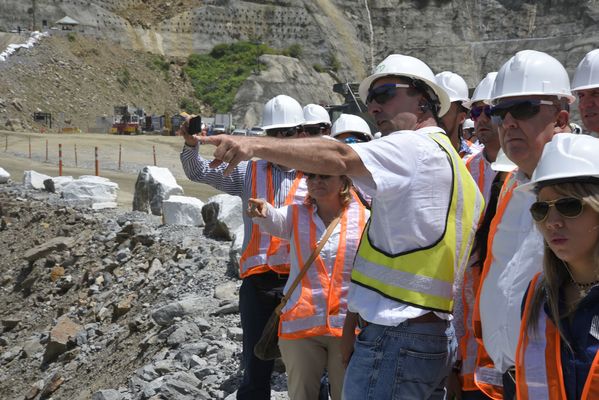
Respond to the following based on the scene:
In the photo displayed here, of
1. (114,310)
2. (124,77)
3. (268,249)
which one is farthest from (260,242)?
(124,77)

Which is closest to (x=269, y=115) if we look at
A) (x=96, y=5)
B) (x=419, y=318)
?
(x=419, y=318)

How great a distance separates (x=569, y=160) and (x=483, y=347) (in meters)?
0.93

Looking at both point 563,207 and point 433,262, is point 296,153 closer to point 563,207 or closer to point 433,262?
point 433,262

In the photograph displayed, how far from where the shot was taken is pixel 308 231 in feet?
13.2

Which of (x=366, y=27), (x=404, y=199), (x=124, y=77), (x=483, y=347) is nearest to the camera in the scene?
(x=404, y=199)

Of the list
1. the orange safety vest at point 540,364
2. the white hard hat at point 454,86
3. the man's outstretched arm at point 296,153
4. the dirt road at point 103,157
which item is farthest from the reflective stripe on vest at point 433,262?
the dirt road at point 103,157

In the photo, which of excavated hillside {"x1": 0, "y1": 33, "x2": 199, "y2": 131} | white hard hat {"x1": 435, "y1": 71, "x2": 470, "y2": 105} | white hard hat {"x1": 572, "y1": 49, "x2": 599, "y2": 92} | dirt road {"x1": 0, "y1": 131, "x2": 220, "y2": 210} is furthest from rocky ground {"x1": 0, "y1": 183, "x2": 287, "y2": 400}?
excavated hillside {"x1": 0, "y1": 33, "x2": 199, "y2": 131}

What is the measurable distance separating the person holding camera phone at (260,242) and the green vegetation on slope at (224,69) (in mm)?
50109

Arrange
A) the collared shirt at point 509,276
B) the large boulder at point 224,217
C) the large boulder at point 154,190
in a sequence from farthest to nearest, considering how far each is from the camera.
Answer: the large boulder at point 154,190 < the large boulder at point 224,217 < the collared shirt at point 509,276

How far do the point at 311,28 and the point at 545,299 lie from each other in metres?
65.3

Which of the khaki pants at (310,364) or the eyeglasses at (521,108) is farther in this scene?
the khaki pants at (310,364)

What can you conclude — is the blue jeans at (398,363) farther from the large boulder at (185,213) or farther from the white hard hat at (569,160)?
the large boulder at (185,213)

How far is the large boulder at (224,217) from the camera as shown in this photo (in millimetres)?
9734

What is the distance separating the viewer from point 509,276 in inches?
99.0
